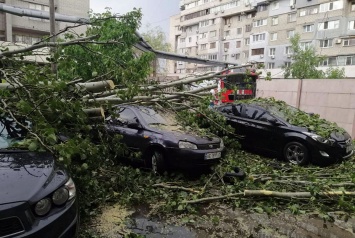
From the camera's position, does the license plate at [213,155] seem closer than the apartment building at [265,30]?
Yes

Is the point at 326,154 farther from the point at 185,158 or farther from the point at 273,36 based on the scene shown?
the point at 273,36

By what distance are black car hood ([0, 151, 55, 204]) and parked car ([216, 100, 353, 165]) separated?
5527 millimetres

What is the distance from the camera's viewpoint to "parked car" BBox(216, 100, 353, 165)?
6406 mm

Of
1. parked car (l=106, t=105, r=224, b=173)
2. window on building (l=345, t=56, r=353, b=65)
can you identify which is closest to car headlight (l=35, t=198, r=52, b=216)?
parked car (l=106, t=105, r=224, b=173)

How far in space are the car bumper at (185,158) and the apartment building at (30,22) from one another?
1087 inches

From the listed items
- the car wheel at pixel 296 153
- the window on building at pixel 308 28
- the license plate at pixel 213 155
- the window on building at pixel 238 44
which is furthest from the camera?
the window on building at pixel 238 44

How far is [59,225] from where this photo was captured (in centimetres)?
231

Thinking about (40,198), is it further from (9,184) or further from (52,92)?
(52,92)

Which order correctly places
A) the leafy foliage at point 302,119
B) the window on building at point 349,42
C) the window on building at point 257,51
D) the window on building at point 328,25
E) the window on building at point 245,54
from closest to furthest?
the leafy foliage at point 302,119
the window on building at point 349,42
the window on building at point 328,25
the window on building at point 257,51
the window on building at point 245,54

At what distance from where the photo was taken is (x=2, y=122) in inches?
134

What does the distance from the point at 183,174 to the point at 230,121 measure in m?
3.10

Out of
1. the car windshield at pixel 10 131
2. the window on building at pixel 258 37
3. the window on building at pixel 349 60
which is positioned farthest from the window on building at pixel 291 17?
the car windshield at pixel 10 131

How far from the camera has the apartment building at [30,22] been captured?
29.1m

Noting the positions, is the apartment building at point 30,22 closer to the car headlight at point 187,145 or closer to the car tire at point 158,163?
the car tire at point 158,163
